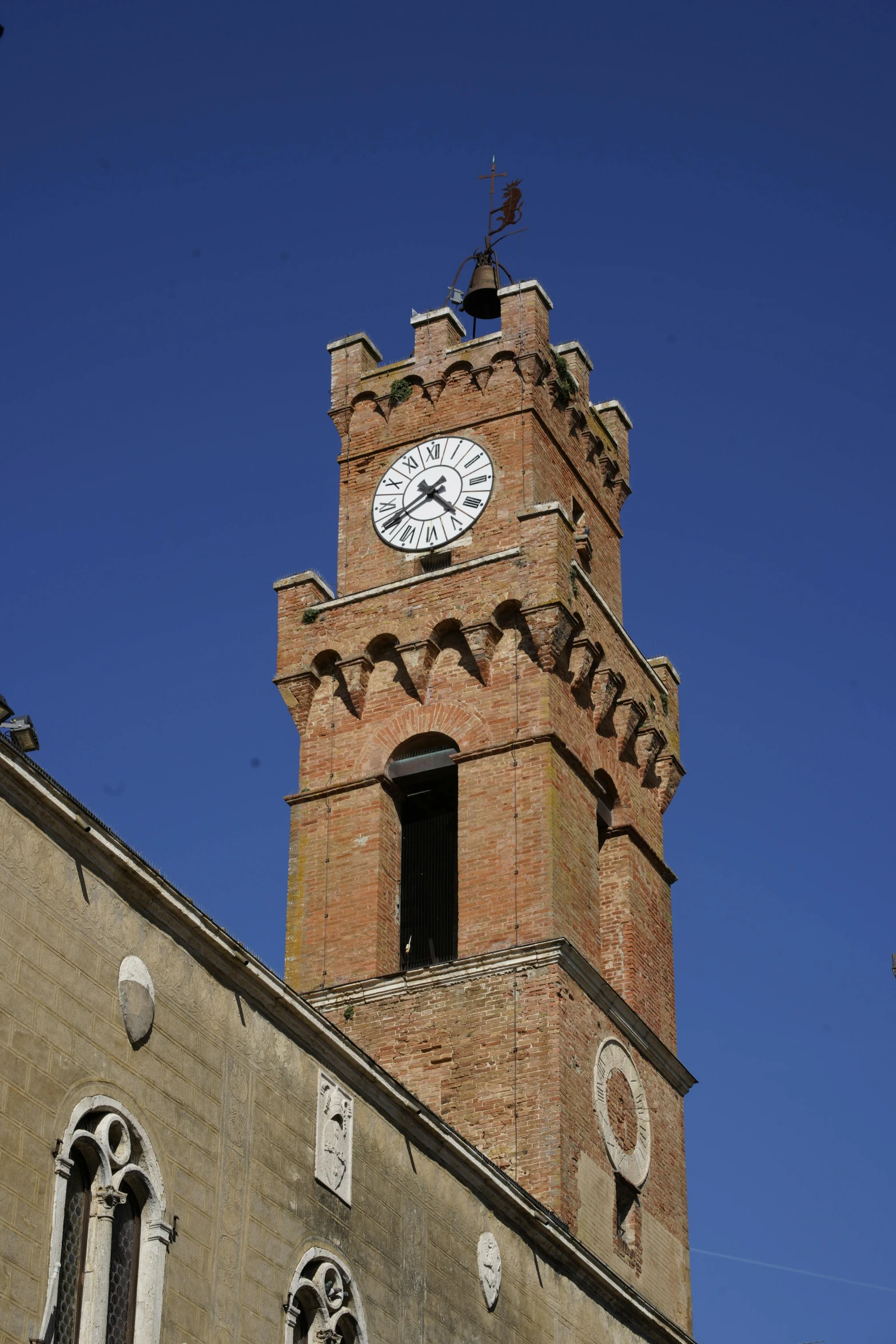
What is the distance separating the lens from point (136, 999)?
18.2 metres


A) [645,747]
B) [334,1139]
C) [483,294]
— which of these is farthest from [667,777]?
[334,1139]

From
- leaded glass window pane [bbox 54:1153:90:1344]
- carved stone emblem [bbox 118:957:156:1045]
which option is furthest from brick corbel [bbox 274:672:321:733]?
leaded glass window pane [bbox 54:1153:90:1344]

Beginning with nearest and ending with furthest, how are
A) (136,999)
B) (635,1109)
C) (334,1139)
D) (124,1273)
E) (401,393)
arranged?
(124,1273) < (136,999) < (334,1139) < (635,1109) < (401,393)

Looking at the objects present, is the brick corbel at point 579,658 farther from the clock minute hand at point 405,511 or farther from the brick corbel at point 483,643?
the clock minute hand at point 405,511

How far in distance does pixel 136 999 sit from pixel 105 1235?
80.4 inches

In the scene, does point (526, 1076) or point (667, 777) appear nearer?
point (526, 1076)

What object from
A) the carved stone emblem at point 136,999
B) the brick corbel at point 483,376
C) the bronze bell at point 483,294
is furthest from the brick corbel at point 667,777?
the carved stone emblem at point 136,999

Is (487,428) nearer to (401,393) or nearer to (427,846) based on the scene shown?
(401,393)

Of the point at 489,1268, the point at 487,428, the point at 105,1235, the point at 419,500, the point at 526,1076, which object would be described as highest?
the point at 487,428

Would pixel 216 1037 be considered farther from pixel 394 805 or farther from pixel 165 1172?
pixel 394 805

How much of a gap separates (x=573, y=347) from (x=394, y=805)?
30.7 feet

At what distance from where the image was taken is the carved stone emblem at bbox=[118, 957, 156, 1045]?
1805 centimetres

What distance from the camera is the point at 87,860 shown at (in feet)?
59.2

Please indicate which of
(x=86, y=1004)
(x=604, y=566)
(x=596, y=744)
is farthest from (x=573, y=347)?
(x=86, y=1004)
